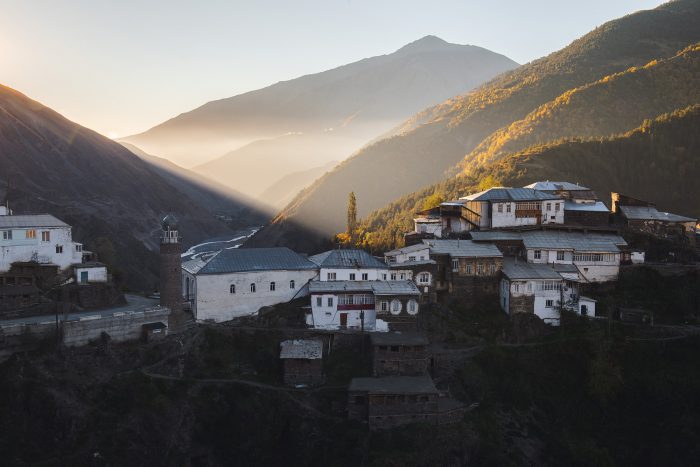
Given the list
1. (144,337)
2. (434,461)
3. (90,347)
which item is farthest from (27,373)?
(434,461)

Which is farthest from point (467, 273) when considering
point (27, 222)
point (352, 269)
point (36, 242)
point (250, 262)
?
point (27, 222)

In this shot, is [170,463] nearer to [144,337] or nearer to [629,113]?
[144,337]

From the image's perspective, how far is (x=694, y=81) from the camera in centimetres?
13038

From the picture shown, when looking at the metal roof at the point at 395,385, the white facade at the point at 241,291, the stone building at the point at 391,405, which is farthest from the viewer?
the white facade at the point at 241,291

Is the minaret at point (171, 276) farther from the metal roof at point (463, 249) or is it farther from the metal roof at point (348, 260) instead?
the metal roof at point (463, 249)

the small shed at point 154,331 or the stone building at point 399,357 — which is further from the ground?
the small shed at point 154,331

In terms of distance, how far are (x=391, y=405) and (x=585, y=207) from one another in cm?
3214

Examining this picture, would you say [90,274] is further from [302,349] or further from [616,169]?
[616,169]

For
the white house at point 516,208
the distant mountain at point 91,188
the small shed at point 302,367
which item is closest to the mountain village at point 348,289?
the small shed at point 302,367

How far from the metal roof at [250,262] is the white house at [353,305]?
366 cm

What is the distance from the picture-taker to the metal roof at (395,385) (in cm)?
3997

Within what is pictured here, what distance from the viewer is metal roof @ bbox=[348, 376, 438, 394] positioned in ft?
131

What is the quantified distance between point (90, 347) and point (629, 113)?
116 meters

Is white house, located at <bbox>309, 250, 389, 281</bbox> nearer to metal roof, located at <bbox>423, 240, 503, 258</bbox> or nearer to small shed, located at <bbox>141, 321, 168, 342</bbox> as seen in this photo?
metal roof, located at <bbox>423, 240, 503, 258</bbox>
